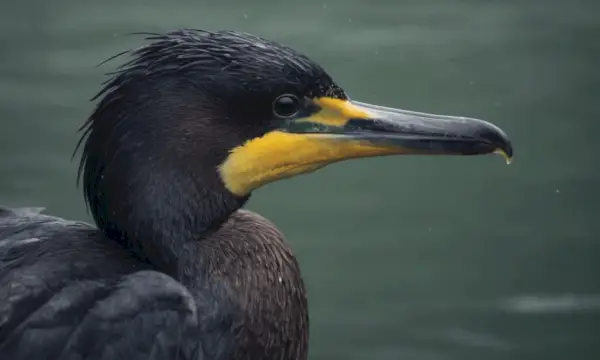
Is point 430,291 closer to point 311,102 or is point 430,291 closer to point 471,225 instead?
point 471,225

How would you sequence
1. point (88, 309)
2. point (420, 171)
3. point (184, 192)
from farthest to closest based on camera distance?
1. point (420, 171)
2. point (184, 192)
3. point (88, 309)

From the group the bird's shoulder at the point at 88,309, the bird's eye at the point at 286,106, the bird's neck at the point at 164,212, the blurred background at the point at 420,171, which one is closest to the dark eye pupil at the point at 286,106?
the bird's eye at the point at 286,106

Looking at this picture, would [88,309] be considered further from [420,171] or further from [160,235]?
[420,171]

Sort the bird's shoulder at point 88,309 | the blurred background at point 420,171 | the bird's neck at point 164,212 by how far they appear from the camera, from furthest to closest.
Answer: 1. the blurred background at point 420,171
2. the bird's neck at point 164,212
3. the bird's shoulder at point 88,309

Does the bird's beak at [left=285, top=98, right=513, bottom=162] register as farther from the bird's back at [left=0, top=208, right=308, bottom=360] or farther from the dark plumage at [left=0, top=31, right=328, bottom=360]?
the bird's back at [left=0, top=208, right=308, bottom=360]

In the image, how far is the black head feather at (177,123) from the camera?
261 centimetres

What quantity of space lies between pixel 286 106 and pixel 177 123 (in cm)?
26

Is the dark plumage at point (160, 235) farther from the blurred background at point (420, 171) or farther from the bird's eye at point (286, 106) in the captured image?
the blurred background at point (420, 171)

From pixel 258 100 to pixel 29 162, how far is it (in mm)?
2353

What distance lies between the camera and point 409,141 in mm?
2730

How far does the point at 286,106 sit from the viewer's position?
2.67 meters

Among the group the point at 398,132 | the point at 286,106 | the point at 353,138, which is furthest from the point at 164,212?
the point at 398,132

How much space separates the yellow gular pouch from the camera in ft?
8.79

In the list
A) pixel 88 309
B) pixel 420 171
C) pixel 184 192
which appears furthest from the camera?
pixel 420 171
